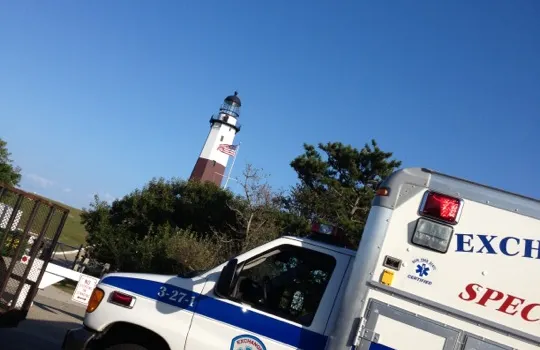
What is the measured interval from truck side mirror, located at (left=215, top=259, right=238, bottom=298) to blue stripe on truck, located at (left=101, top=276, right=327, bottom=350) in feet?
0.30

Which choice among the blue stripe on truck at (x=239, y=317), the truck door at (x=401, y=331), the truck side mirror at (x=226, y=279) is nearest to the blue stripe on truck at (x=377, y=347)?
the truck door at (x=401, y=331)

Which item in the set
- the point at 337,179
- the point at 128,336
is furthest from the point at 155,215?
the point at 128,336

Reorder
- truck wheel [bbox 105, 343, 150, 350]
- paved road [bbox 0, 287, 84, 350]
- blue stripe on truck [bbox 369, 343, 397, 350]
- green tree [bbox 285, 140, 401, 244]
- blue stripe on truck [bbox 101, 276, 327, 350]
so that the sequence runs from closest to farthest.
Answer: blue stripe on truck [bbox 369, 343, 397, 350]
blue stripe on truck [bbox 101, 276, 327, 350]
truck wheel [bbox 105, 343, 150, 350]
paved road [bbox 0, 287, 84, 350]
green tree [bbox 285, 140, 401, 244]

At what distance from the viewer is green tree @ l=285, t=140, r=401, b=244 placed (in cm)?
2972

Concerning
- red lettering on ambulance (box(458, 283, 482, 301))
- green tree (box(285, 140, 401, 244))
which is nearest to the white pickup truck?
red lettering on ambulance (box(458, 283, 482, 301))

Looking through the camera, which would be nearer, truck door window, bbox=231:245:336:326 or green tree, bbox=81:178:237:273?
truck door window, bbox=231:245:336:326

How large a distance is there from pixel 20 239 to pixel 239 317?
151 inches

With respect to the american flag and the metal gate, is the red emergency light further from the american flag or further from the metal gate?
the american flag

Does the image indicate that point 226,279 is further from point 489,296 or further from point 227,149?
point 227,149

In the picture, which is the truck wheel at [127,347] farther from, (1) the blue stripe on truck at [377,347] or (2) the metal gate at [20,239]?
(2) the metal gate at [20,239]

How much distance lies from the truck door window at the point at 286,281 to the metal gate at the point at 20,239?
3319mm

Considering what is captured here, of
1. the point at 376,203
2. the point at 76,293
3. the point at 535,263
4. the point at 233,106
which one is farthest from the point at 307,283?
the point at 233,106

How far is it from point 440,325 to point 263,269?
1.70 meters

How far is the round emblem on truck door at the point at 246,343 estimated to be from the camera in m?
5.07
